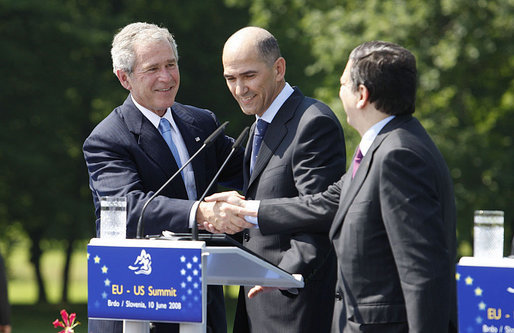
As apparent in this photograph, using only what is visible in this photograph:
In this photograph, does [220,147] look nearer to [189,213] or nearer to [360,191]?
[189,213]

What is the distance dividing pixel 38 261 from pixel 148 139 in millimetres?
19828

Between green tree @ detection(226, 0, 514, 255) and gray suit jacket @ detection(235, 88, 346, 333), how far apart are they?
12605 mm

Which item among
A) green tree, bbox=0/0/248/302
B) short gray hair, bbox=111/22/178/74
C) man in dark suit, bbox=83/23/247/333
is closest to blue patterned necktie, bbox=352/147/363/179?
man in dark suit, bbox=83/23/247/333

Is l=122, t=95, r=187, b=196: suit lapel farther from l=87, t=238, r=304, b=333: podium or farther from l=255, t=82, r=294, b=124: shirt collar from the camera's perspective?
l=87, t=238, r=304, b=333: podium

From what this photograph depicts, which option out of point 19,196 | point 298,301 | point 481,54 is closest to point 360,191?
point 298,301

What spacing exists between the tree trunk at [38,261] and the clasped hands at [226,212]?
18.7m

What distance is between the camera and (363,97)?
132 inches

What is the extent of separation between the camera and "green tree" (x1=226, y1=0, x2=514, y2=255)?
1727 centimetres

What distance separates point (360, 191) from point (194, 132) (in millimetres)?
1796

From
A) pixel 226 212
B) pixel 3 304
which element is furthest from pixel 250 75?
pixel 3 304

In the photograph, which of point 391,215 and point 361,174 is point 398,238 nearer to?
point 391,215

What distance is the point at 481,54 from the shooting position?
1753 centimetres

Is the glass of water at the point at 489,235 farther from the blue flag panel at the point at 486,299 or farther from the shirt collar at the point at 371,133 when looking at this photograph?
the shirt collar at the point at 371,133

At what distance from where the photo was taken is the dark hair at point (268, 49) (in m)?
4.36
